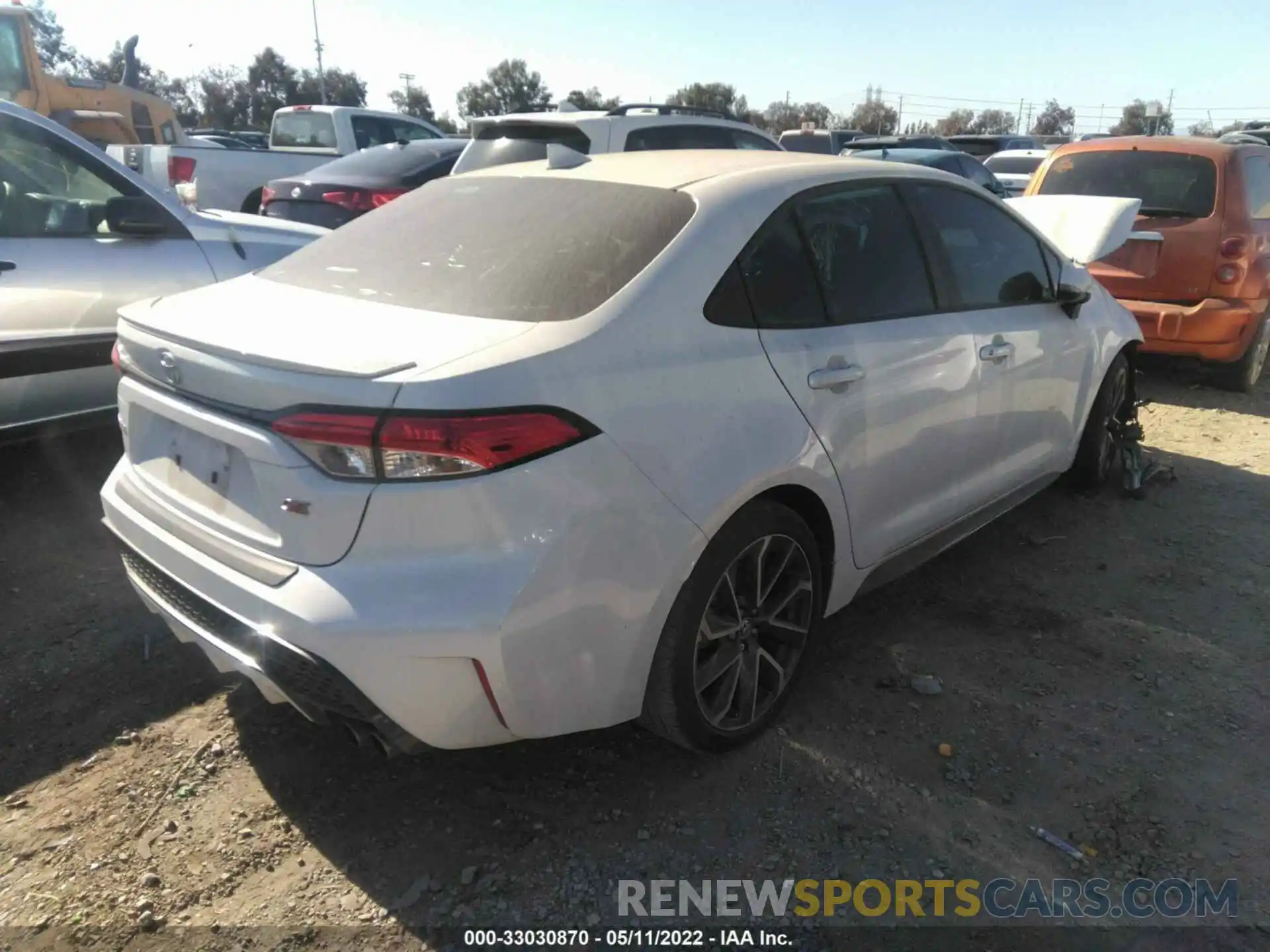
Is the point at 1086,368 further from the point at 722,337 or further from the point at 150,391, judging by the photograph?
the point at 150,391

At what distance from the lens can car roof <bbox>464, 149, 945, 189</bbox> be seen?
299 cm

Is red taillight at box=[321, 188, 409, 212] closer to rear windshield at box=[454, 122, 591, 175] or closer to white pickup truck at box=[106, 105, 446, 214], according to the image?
white pickup truck at box=[106, 105, 446, 214]

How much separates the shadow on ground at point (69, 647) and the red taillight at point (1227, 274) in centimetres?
666

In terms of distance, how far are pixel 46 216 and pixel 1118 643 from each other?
16.1 ft

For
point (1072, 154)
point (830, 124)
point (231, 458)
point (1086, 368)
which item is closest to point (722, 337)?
point (231, 458)

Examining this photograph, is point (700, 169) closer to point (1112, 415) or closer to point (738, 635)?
point (738, 635)

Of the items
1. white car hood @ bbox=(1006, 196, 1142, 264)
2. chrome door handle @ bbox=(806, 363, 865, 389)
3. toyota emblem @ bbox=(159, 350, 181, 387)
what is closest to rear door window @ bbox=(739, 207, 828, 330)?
chrome door handle @ bbox=(806, 363, 865, 389)

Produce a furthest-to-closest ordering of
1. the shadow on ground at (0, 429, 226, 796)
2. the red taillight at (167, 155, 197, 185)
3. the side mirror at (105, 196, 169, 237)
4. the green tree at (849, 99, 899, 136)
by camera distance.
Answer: the green tree at (849, 99, 899, 136) < the red taillight at (167, 155, 197, 185) < the side mirror at (105, 196, 169, 237) < the shadow on ground at (0, 429, 226, 796)

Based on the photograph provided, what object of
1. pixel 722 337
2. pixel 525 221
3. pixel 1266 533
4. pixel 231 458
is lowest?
pixel 1266 533

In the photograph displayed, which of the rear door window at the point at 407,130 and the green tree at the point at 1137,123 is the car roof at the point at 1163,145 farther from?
the green tree at the point at 1137,123

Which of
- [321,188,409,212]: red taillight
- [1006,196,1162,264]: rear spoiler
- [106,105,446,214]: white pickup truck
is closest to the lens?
[1006,196,1162,264]: rear spoiler

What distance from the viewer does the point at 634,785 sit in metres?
2.76

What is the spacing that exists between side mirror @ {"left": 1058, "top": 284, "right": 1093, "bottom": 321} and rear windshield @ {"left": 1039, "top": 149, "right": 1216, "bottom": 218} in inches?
131

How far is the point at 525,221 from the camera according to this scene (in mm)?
2873
